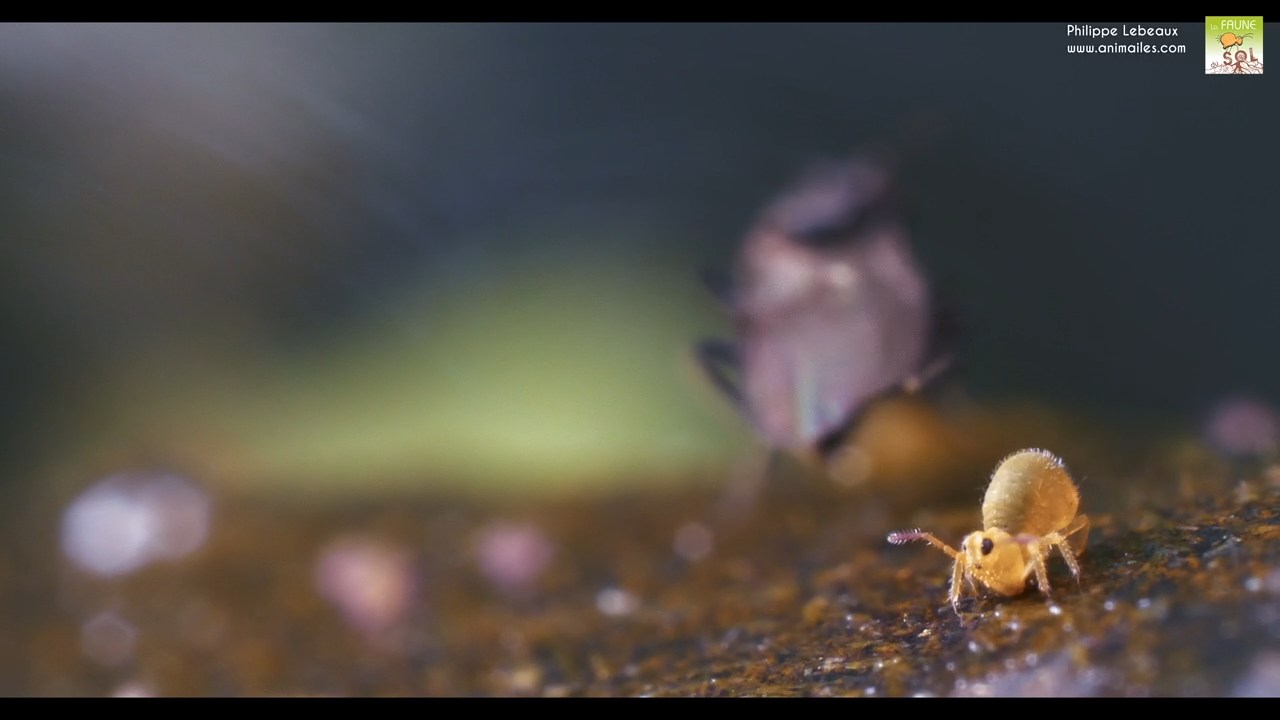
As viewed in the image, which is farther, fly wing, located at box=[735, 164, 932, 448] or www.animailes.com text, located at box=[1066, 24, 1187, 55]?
www.animailes.com text, located at box=[1066, 24, 1187, 55]

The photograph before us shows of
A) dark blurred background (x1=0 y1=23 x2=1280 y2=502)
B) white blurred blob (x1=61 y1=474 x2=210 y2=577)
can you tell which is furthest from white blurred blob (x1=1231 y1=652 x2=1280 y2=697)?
white blurred blob (x1=61 y1=474 x2=210 y2=577)

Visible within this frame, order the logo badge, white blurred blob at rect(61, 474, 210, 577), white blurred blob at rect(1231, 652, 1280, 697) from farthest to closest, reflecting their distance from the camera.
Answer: white blurred blob at rect(61, 474, 210, 577) < the logo badge < white blurred blob at rect(1231, 652, 1280, 697)

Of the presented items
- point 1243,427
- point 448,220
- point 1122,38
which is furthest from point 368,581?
point 1122,38

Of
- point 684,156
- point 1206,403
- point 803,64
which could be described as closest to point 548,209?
point 684,156

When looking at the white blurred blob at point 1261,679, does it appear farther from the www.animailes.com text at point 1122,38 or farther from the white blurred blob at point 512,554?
the www.animailes.com text at point 1122,38

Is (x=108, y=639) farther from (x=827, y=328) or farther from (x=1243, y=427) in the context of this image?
(x=1243, y=427)

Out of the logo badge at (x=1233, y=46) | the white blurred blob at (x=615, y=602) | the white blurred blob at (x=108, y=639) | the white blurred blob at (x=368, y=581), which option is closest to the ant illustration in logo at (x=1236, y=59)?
the logo badge at (x=1233, y=46)

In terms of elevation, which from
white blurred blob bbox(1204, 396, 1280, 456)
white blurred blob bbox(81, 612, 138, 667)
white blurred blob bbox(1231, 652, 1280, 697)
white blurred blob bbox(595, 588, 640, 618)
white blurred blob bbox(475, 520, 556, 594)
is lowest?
white blurred blob bbox(81, 612, 138, 667)

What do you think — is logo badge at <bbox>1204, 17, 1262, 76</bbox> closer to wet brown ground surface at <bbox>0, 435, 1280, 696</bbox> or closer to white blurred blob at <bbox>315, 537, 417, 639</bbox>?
wet brown ground surface at <bbox>0, 435, 1280, 696</bbox>
